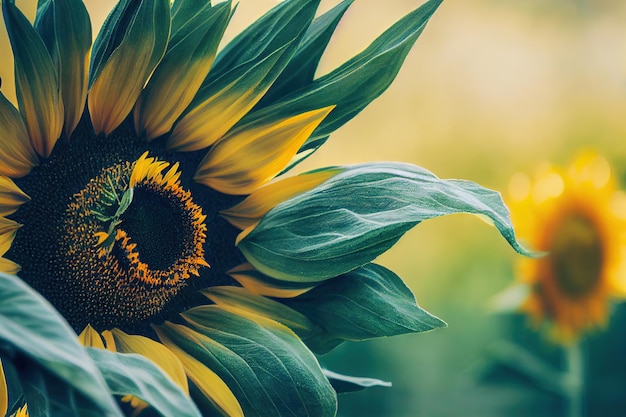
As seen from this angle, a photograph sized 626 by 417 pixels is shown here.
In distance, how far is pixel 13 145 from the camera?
1.00ft

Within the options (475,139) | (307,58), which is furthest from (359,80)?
(475,139)

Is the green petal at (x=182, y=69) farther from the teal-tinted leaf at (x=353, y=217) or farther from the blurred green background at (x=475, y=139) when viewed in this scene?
the blurred green background at (x=475, y=139)

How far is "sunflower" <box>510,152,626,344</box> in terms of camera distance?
2.87 ft

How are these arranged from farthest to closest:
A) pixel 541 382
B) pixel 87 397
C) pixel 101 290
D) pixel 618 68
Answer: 1. pixel 618 68
2. pixel 541 382
3. pixel 101 290
4. pixel 87 397

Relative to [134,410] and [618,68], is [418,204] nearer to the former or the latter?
[134,410]

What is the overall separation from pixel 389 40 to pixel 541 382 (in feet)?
2.19

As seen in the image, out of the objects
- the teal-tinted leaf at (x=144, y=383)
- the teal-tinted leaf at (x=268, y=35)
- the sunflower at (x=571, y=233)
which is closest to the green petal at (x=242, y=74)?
the teal-tinted leaf at (x=268, y=35)

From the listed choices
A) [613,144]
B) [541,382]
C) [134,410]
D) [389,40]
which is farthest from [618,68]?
[134,410]

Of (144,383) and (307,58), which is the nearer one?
→ (144,383)

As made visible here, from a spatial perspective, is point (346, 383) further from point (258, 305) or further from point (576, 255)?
point (576, 255)

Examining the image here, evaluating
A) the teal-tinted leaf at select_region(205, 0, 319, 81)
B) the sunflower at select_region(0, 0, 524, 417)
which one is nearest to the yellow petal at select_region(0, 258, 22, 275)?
the sunflower at select_region(0, 0, 524, 417)

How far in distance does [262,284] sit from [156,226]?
0.19 feet

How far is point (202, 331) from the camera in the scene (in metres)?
0.34

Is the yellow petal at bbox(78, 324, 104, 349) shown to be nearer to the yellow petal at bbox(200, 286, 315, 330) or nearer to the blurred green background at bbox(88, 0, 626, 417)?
the yellow petal at bbox(200, 286, 315, 330)
